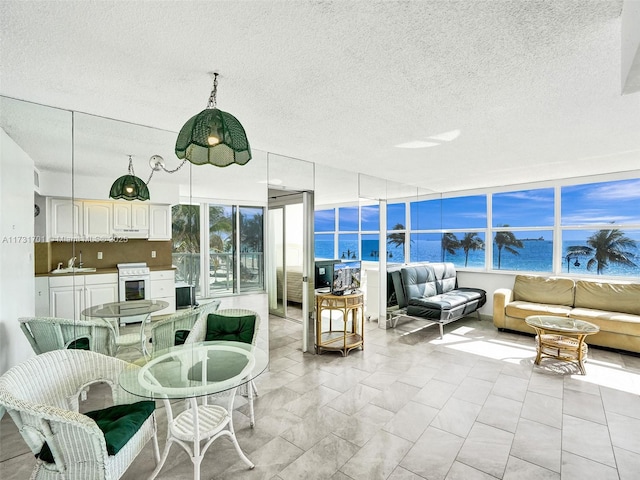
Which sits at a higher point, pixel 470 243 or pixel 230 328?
pixel 470 243

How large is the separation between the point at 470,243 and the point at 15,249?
681cm

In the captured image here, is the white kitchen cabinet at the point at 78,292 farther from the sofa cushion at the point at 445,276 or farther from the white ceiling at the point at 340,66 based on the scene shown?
the sofa cushion at the point at 445,276

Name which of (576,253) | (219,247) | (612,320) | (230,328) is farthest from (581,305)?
(219,247)

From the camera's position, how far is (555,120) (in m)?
2.72

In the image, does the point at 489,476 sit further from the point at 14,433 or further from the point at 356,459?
the point at 14,433

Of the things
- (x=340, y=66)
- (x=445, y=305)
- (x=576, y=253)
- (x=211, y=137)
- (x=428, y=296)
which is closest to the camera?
(x=211, y=137)

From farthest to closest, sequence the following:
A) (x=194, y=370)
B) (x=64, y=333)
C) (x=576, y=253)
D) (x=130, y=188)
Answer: (x=576, y=253)
(x=130, y=188)
(x=64, y=333)
(x=194, y=370)

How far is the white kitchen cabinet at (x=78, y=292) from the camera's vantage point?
2.43m

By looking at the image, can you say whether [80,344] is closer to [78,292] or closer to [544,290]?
[78,292]

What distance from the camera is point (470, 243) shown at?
6.54 meters

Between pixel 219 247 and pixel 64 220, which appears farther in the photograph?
pixel 219 247

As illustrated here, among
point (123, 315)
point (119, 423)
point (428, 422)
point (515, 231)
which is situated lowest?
point (428, 422)

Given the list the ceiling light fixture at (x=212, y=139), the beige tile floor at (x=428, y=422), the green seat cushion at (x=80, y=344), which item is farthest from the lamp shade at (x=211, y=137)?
the beige tile floor at (x=428, y=422)

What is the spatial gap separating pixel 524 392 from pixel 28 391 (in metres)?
3.94
